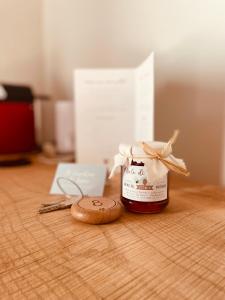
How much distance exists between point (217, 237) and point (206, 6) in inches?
19.0

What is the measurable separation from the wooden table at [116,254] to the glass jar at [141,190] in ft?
0.05

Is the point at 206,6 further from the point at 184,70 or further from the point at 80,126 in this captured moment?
the point at 80,126

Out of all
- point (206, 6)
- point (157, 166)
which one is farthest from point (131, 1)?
point (157, 166)

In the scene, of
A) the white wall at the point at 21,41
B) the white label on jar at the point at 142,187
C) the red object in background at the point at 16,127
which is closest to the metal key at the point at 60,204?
the white label on jar at the point at 142,187

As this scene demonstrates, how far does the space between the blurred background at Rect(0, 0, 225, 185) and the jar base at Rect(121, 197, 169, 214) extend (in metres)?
0.24

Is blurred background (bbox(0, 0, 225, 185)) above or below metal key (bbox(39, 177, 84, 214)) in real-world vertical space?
above

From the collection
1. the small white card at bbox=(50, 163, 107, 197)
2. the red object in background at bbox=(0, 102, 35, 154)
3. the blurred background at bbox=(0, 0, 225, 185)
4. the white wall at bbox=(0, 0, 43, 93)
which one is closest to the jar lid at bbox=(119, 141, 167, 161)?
the small white card at bbox=(50, 163, 107, 197)

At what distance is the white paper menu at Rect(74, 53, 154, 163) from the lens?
27.5 inches

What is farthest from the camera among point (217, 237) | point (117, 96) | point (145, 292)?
point (117, 96)

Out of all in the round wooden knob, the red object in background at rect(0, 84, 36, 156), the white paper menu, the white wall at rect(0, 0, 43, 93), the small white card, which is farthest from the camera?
→ the white wall at rect(0, 0, 43, 93)

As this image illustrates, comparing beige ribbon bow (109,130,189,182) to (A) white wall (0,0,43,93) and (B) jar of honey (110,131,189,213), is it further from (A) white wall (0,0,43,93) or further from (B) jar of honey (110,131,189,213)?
(A) white wall (0,0,43,93)

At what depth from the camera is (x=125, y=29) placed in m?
0.76

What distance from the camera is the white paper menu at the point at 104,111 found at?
698 mm

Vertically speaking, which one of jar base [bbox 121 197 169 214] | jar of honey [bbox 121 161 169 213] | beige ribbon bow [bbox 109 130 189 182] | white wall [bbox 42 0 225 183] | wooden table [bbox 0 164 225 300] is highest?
white wall [bbox 42 0 225 183]
